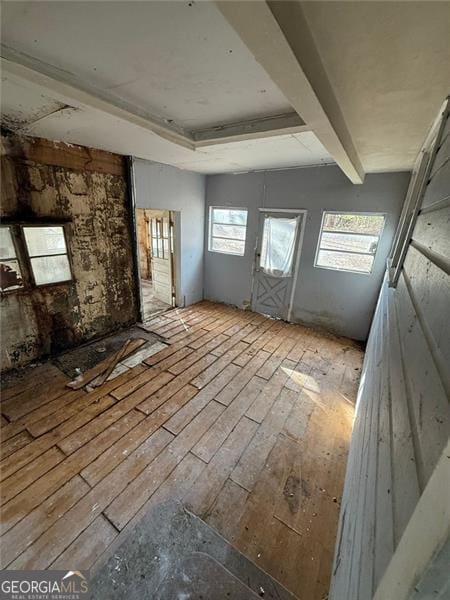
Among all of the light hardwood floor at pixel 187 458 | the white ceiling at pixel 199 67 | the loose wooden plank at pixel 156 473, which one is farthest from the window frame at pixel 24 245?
the loose wooden plank at pixel 156 473

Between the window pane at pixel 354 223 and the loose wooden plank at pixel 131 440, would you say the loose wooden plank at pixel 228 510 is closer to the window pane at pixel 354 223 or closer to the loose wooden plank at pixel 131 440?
the loose wooden plank at pixel 131 440

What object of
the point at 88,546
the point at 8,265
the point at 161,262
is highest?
the point at 8,265

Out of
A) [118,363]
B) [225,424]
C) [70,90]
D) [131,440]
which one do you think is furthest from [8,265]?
[225,424]

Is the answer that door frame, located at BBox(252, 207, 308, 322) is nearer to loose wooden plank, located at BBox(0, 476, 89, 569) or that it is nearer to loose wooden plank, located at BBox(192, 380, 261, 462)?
loose wooden plank, located at BBox(192, 380, 261, 462)

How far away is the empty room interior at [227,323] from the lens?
73 centimetres

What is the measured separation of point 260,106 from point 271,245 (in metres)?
2.75

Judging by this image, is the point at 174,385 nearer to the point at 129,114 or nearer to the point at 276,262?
the point at 129,114

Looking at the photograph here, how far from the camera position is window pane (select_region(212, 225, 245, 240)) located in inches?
181

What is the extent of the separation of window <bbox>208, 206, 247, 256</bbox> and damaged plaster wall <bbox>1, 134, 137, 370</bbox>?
1.84 metres

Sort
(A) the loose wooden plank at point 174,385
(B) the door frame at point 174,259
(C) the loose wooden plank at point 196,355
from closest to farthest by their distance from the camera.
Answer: (A) the loose wooden plank at point 174,385 → (C) the loose wooden plank at point 196,355 → (B) the door frame at point 174,259

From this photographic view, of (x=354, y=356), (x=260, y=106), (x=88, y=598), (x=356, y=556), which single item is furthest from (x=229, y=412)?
(x=260, y=106)

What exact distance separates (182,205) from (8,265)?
2677 mm

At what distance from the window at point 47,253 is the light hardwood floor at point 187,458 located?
1.11 m

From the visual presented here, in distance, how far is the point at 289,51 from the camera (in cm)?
77
